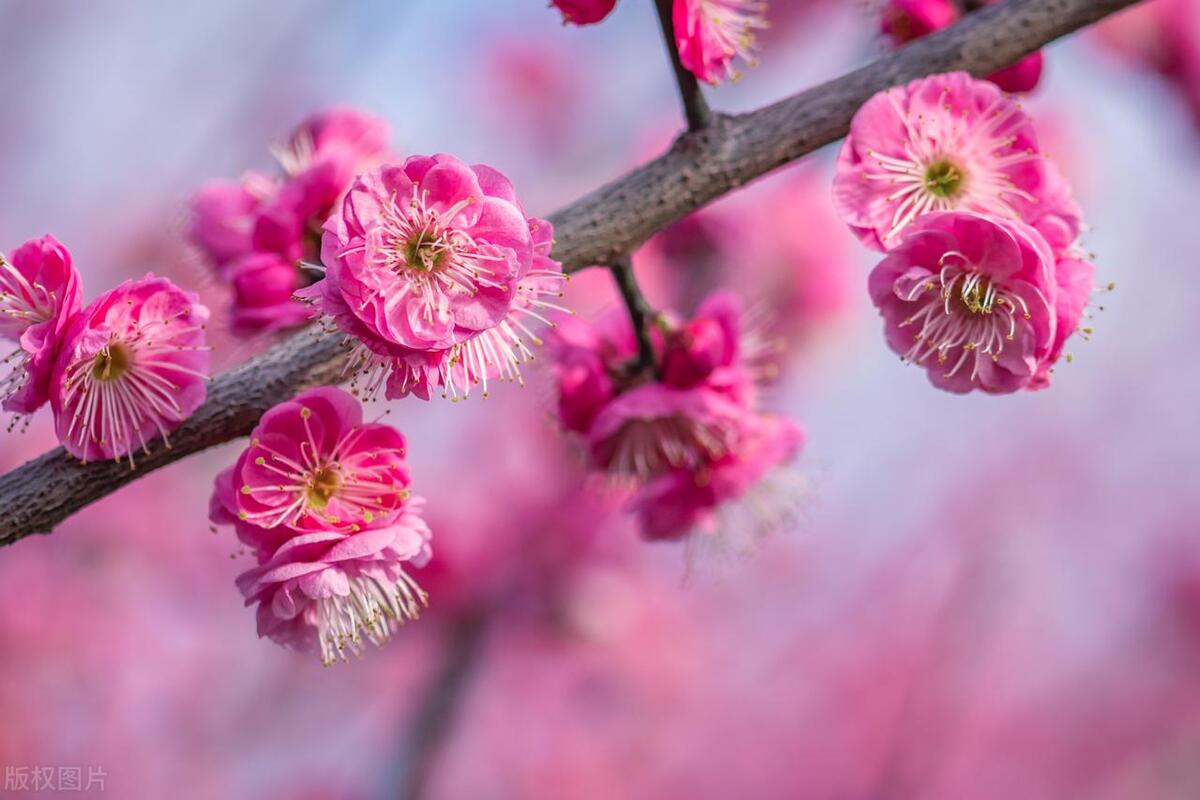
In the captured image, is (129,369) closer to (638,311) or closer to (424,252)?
(424,252)

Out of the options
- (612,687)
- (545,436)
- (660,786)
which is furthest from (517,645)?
(660,786)

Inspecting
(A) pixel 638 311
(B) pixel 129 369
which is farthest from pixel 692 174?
(B) pixel 129 369

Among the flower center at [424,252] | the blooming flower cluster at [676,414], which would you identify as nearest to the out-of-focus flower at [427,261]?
the flower center at [424,252]

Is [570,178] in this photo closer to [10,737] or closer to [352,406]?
[10,737]

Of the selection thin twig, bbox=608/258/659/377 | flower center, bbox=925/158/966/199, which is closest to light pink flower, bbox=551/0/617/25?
thin twig, bbox=608/258/659/377

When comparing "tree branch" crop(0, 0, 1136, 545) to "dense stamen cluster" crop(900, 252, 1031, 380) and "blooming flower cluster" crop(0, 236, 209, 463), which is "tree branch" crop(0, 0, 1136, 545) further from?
"dense stamen cluster" crop(900, 252, 1031, 380)

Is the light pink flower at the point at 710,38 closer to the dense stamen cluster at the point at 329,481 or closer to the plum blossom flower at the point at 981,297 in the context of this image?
the plum blossom flower at the point at 981,297

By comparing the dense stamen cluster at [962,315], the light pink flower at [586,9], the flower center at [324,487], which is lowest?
the dense stamen cluster at [962,315]
